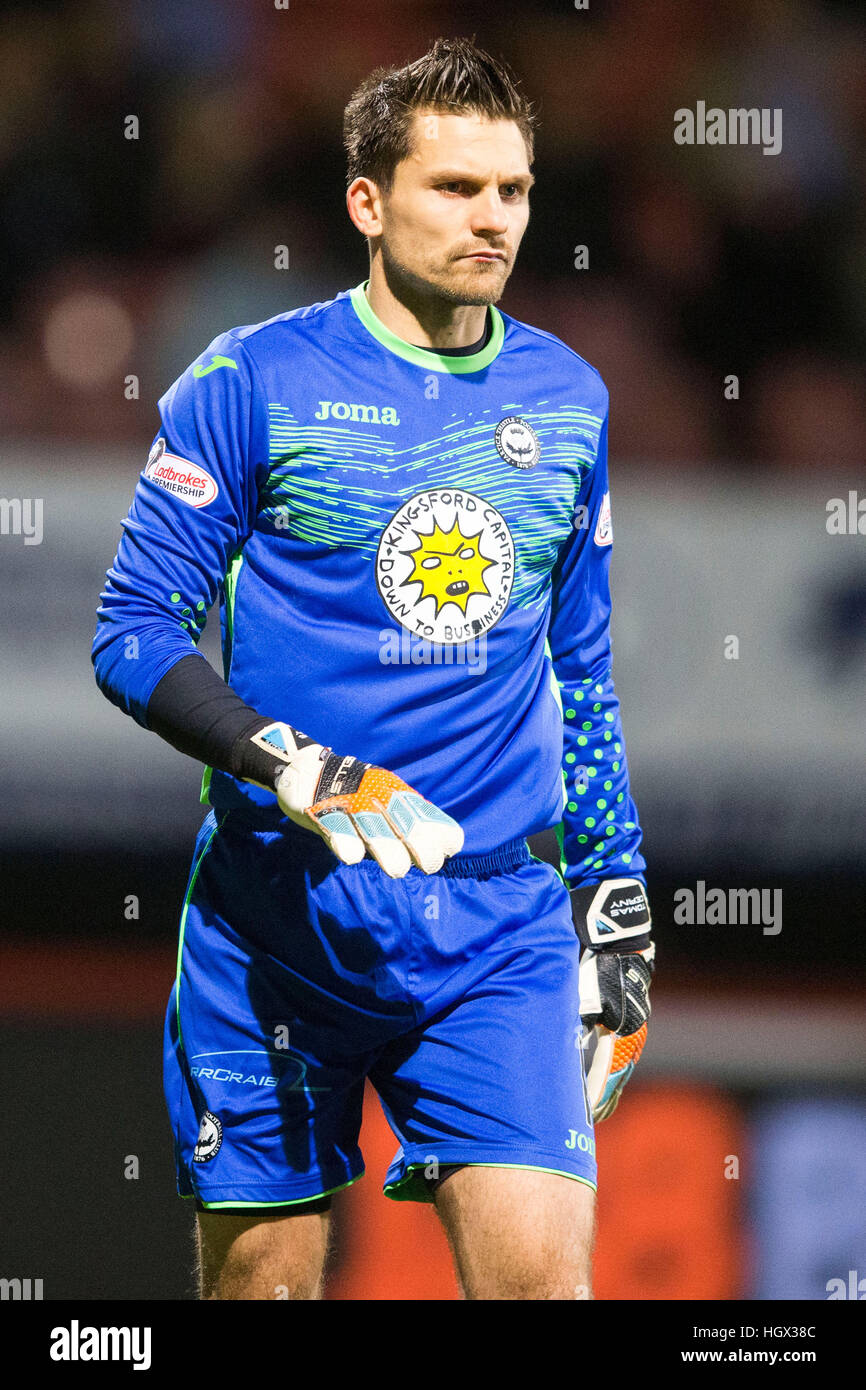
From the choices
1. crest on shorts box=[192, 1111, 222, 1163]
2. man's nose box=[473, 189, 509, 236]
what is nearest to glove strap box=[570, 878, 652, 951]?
crest on shorts box=[192, 1111, 222, 1163]

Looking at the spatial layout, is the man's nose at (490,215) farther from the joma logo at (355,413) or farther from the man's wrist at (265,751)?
the man's wrist at (265,751)

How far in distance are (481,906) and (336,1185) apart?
46cm

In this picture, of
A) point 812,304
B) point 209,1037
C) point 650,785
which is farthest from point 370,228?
point 812,304

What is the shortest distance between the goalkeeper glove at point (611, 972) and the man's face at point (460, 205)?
0.93 metres

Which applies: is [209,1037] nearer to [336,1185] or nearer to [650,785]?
[336,1185]

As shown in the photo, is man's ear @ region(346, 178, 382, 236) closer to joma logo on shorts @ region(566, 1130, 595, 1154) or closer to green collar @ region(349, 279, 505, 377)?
green collar @ region(349, 279, 505, 377)

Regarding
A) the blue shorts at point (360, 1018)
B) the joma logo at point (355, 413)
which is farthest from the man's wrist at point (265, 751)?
the joma logo at point (355, 413)

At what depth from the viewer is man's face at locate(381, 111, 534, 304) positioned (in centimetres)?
232

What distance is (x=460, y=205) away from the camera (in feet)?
7.67

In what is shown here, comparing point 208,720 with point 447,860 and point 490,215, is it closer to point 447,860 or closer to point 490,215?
point 447,860

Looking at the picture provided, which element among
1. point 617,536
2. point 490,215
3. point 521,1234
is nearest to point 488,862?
point 521,1234

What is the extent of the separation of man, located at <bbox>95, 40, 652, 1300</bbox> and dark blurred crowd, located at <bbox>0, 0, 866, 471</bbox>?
1.71 m

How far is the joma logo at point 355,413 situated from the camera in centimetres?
232

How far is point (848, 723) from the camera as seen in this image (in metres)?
3.88
